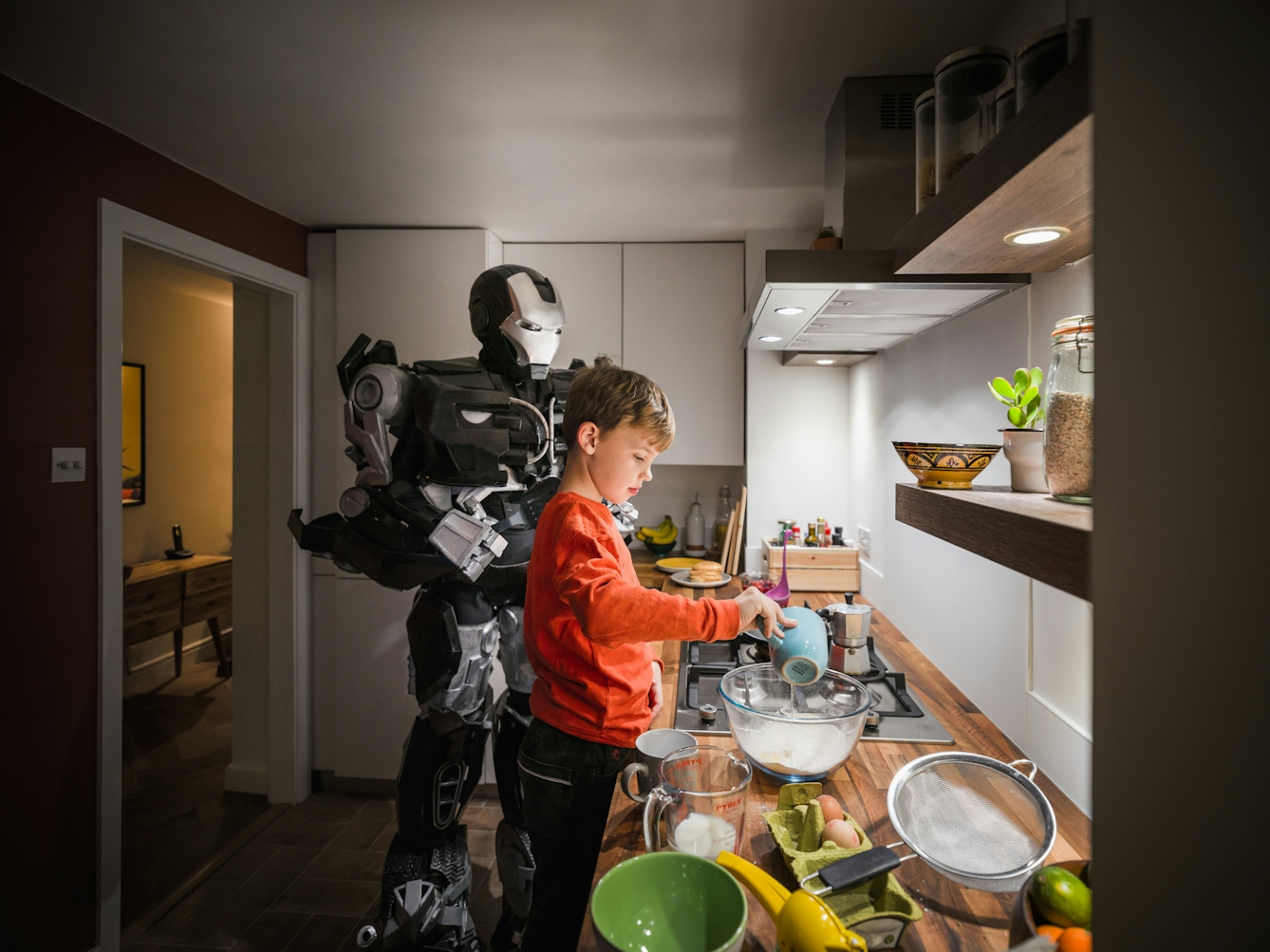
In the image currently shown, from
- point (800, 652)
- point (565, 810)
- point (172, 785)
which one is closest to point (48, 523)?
point (565, 810)

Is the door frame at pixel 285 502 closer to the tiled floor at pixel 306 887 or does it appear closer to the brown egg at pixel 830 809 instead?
the tiled floor at pixel 306 887

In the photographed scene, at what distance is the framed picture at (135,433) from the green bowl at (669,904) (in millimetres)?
4130

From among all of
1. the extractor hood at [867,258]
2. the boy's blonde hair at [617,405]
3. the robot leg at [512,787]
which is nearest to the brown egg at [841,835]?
the boy's blonde hair at [617,405]

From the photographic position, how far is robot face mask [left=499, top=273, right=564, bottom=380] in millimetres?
1725

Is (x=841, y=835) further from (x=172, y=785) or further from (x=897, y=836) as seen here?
(x=172, y=785)

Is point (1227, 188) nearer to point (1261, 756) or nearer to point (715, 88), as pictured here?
point (1261, 756)

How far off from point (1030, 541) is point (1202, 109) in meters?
0.32

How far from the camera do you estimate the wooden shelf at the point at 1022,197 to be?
54cm

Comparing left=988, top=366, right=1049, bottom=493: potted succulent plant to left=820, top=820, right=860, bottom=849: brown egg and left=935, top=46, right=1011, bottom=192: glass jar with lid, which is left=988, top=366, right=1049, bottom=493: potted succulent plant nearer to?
left=935, top=46, right=1011, bottom=192: glass jar with lid

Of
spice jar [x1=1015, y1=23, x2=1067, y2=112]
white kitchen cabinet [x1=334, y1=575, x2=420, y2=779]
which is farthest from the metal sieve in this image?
white kitchen cabinet [x1=334, y1=575, x2=420, y2=779]

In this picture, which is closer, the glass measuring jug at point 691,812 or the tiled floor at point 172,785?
the glass measuring jug at point 691,812

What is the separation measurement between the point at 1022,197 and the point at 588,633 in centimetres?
78

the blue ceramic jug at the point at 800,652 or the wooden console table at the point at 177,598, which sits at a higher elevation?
the blue ceramic jug at the point at 800,652

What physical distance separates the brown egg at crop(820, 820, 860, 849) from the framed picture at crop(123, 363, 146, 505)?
4.20m
